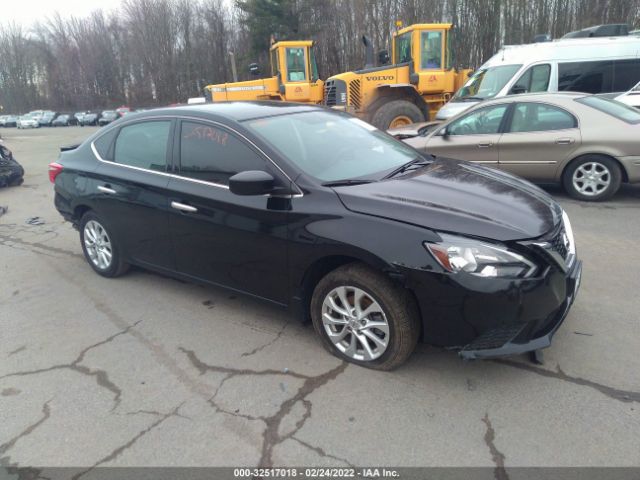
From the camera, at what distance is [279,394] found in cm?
293

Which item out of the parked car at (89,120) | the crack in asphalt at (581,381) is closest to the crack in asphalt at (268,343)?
the crack in asphalt at (581,381)

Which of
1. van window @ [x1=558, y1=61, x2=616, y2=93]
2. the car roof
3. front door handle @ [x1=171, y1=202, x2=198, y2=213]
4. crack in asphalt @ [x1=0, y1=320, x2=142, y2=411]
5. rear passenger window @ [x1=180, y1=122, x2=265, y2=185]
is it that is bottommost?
crack in asphalt @ [x1=0, y1=320, x2=142, y2=411]

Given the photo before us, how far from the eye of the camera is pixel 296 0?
33906mm

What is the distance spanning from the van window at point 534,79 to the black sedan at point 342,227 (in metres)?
6.95

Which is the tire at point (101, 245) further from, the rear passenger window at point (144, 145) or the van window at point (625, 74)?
the van window at point (625, 74)

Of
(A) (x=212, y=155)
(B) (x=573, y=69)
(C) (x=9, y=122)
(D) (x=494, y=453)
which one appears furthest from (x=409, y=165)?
(C) (x=9, y=122)

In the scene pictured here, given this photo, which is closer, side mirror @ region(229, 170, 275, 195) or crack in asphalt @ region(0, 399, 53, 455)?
crack in asphalt @ region(0, 399, 53, 455)

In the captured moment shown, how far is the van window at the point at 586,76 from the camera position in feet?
31.9

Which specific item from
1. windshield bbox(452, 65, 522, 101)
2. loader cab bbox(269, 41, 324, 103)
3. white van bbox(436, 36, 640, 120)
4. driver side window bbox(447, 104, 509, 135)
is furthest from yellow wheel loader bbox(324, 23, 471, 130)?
driver side window bbox(447, 104, 509, 135)

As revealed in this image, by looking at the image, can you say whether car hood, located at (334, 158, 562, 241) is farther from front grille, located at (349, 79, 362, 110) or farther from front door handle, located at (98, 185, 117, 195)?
front grille, located at (349, 79, 362, 110)

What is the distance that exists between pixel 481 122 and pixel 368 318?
5.30m

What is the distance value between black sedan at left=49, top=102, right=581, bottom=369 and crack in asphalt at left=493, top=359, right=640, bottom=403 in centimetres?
31

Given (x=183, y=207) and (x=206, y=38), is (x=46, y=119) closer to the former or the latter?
(x=206, y=38)

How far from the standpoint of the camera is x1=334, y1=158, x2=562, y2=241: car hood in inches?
108
